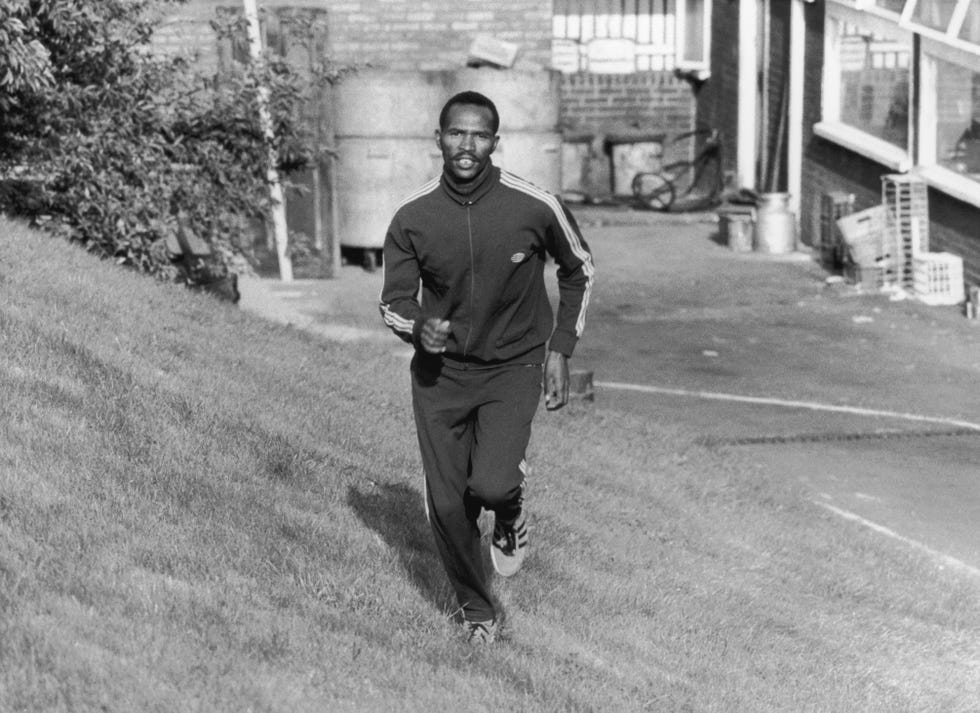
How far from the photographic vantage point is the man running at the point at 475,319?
5.84m

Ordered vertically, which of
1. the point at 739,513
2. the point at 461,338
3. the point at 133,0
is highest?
the point at 133,0

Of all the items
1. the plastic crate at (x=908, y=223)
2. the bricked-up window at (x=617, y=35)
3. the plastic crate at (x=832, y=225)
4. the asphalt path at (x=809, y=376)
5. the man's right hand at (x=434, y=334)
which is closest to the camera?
the man's right hand at (x=434, y=334)

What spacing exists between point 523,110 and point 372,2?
10.5 feet

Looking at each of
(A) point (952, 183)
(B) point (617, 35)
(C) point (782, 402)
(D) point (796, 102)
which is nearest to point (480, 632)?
(C) point (782, 402)

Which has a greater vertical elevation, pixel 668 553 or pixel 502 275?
pixel 502 275

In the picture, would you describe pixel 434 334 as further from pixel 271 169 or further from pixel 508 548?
pixel 271 169

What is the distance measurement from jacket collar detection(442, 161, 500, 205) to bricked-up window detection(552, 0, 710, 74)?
77.3 ft

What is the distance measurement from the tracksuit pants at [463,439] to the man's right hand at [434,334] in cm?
27

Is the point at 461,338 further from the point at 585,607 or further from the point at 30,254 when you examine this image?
the point at 30,254

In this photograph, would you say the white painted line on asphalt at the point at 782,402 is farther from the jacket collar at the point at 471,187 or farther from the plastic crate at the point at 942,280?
the jacket collar at the point at 471,187

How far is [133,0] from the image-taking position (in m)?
12.0

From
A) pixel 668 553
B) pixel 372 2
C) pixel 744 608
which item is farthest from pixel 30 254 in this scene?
Result: pixel 372 2

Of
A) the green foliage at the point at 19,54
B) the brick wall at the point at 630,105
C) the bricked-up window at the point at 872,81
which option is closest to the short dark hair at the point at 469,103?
the green foliage at the point at 19,54

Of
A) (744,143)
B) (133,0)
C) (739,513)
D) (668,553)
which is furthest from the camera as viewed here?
(744,143)
